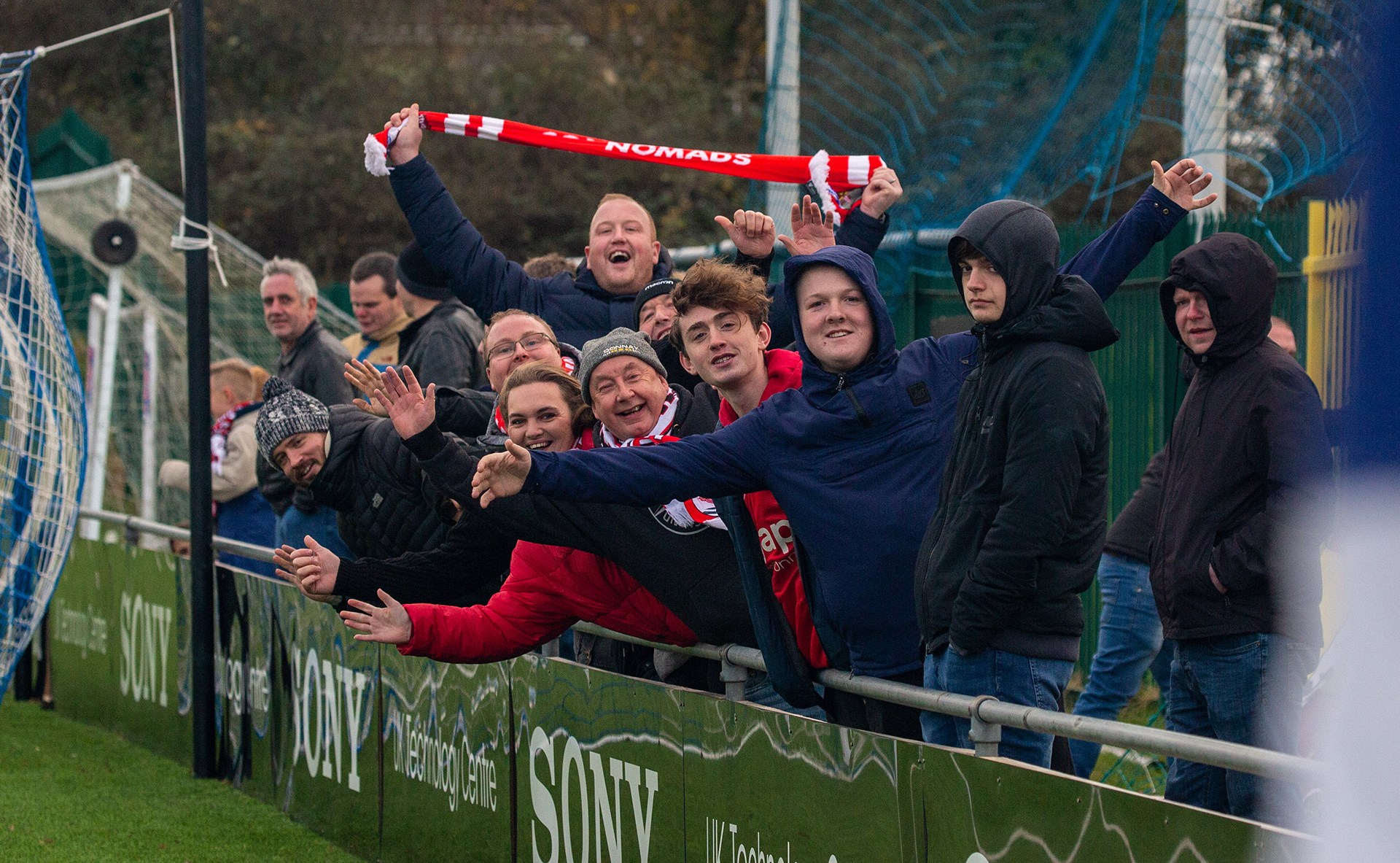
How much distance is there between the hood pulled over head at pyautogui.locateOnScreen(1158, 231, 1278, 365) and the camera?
12.4ft

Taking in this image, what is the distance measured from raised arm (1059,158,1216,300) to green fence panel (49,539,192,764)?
4.43 m

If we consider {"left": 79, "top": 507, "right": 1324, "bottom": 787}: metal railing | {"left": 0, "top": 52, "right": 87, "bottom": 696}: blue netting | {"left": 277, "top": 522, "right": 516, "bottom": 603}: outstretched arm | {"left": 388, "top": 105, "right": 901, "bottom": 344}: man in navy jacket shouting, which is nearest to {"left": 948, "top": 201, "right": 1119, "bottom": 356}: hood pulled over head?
{"left": 79, "top": 507, "right": 1324, "bottom": 787}: metal railing

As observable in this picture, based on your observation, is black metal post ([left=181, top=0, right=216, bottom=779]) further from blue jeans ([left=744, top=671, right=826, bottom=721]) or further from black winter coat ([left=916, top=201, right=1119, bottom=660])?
black winter coat ([left=916, top=201, right=1119, bottom=660])

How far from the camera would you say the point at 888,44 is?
56.7 feet

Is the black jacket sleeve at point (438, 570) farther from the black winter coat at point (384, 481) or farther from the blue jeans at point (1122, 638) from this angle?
the blue jeans at point (1122, 638)

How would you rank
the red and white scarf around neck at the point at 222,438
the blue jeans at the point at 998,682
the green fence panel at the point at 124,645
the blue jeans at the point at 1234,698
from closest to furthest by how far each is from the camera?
the blue jeans at the point at 998,682
the blue jeans at the point at 1234,698
the green fence panel at the point at 124,645
the red and white scarf around neck at the point at 222,438

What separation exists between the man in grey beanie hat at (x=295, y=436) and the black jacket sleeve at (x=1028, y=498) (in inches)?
94.7

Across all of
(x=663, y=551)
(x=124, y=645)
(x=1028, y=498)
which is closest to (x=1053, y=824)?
(x=1028, y=498)

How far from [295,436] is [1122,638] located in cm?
280

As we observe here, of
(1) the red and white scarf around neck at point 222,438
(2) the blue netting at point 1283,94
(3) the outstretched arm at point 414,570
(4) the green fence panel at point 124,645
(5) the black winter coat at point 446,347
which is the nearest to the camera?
(3) the outstretched arm at point 414,570

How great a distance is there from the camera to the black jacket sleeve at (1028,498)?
3.10 meters

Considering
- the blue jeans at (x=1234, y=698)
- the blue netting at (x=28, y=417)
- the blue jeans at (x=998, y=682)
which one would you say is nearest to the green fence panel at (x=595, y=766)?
the blue jeans at (x=998, y=682)

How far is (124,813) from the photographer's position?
6.03 m

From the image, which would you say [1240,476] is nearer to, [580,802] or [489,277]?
[580,802]
